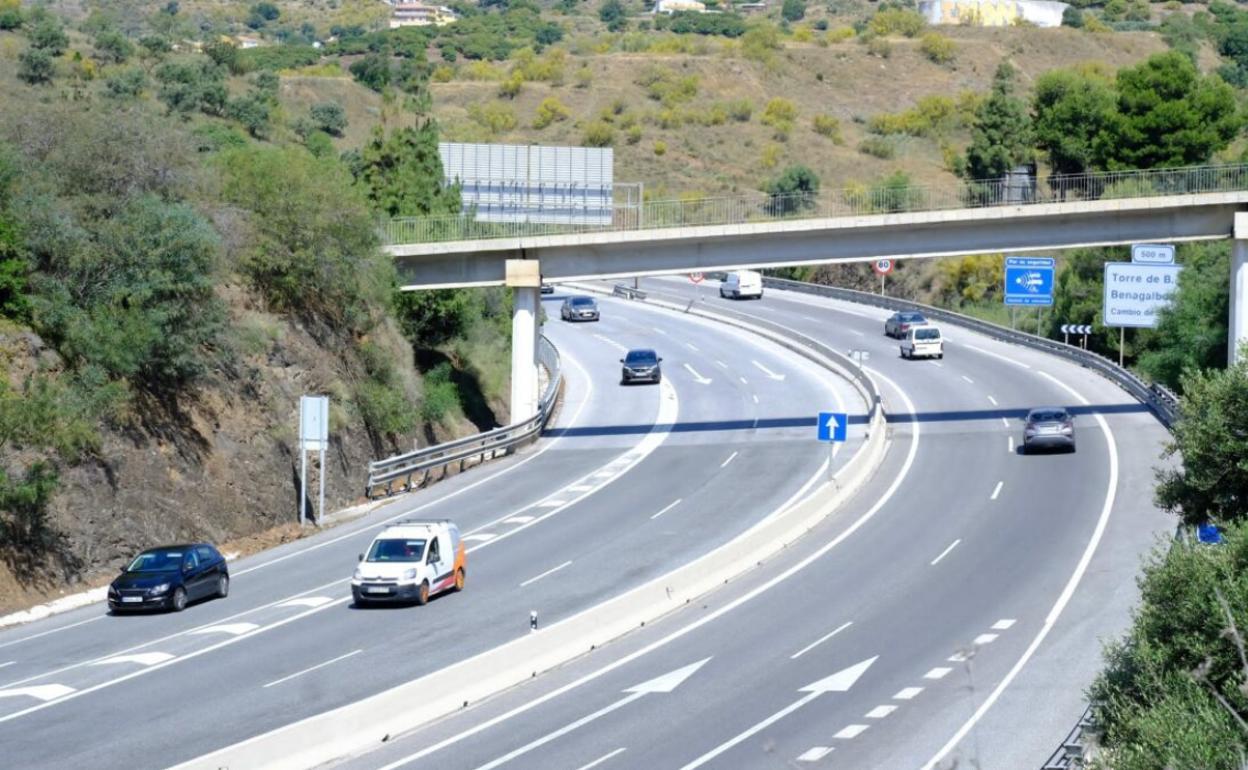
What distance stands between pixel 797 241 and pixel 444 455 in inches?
574

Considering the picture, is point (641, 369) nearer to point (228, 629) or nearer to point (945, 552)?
point (945, 552)

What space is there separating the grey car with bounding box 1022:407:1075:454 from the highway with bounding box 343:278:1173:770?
0.52 m

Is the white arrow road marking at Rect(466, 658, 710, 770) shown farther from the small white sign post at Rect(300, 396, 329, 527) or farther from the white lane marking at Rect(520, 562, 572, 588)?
the small white sign post at Rect(300, 396, 329, 527)

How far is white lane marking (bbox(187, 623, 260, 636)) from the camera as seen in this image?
102ft

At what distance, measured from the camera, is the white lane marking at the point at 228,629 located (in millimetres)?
31125

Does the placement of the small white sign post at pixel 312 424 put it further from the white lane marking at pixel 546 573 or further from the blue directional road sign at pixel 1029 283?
the blue directional road sign at pixel 1029 283

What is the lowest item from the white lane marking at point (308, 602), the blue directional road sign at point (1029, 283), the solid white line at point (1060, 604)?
the white lane marking at point (308, 602)

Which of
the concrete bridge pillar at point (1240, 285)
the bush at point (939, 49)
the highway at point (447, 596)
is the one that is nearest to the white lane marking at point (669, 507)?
the highway at point (447, 596)

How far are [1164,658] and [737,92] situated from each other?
131m

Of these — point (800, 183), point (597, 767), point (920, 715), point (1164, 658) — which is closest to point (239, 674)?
point (597, 767)

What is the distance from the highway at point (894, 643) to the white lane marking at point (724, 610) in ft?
0.22

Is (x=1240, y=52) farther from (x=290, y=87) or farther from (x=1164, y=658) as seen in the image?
(x=1164, y=658)

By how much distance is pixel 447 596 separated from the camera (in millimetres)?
34344

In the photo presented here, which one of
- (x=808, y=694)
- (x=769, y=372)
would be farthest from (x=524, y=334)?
(x=808, y=694)
